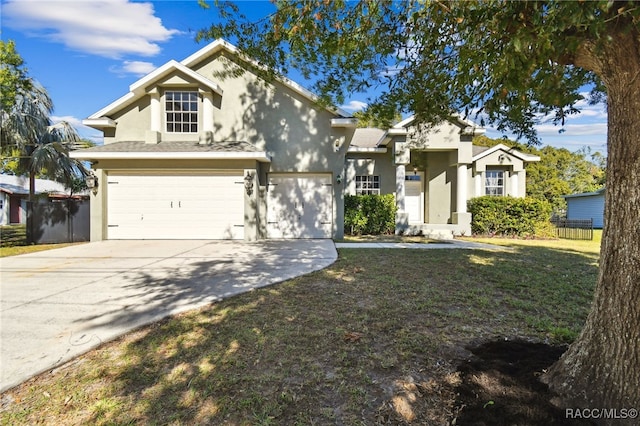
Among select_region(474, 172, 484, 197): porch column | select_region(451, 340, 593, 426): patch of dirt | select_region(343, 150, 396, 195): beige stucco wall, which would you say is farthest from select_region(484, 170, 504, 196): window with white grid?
select_region(451, 340, 593, 426): patch of dirt

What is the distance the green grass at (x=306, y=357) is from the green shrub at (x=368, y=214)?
311 inches

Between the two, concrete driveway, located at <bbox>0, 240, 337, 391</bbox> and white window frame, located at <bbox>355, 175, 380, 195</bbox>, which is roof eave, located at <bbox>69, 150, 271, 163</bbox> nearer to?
concrete driveway, located at <bbox>0, 240, 337, 391</bbox>

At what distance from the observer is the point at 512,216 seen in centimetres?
1437

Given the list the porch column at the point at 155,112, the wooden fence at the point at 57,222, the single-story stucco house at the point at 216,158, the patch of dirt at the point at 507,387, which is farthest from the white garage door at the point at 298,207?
the patch of dirt at the point at 507,387

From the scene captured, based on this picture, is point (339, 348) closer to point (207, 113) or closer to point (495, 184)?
point (207, 113)

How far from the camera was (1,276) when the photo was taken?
6.30 m

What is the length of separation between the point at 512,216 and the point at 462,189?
2488mm

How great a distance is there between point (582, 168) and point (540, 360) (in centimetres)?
3336

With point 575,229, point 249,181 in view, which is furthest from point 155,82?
point 575,229

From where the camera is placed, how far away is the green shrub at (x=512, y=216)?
14227 millimetres

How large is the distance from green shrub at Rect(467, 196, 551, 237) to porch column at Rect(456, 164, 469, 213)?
66 cm

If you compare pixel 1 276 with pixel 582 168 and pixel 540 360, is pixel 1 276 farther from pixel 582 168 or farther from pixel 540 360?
pixel 582 168

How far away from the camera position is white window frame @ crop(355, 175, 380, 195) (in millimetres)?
15547

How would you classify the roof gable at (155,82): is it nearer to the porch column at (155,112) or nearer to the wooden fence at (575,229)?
the porch column at (155,112)
